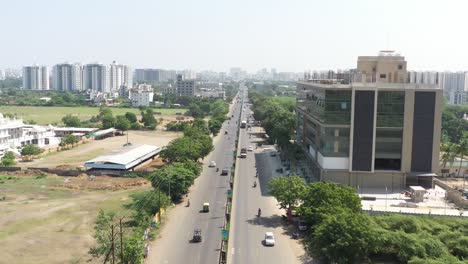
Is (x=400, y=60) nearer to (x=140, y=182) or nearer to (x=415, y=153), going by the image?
(x=415, y=153)

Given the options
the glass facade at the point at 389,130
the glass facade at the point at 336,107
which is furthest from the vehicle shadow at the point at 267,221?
the glass facade at the point at 389,130

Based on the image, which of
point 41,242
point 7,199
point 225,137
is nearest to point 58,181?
point 7,199

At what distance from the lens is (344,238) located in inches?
1073

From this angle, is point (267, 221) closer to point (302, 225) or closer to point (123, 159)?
point (302, 225)

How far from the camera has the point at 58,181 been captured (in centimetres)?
5459

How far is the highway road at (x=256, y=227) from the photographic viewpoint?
30.5m

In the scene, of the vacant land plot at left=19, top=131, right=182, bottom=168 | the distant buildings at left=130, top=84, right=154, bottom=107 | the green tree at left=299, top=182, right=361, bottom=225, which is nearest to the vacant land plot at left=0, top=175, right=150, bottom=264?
the vacant land plot at left=19, top=131, right=182, bottom=168

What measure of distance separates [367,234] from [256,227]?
10908mm

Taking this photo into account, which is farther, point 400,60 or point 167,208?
point 400,60

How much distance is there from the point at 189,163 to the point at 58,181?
55.1 ft

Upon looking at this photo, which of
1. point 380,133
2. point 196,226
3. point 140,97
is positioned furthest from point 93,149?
point 140,97

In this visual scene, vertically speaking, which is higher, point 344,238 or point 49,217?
point 344,238

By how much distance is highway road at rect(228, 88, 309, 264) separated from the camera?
30.5 meters

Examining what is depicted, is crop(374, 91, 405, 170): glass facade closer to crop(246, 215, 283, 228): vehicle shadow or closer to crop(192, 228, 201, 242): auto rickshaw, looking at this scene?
crop(246, 215, 283, 228): vehicle shadow
